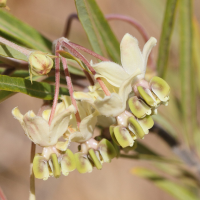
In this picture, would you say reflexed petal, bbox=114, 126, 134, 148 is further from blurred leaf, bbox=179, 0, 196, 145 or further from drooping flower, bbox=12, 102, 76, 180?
blurred leaf, bbox=179, 0, 196, 145

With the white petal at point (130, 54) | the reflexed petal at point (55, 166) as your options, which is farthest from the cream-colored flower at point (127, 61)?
the reflexed petal at point (55, 166)

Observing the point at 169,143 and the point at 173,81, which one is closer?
the point at 169,143

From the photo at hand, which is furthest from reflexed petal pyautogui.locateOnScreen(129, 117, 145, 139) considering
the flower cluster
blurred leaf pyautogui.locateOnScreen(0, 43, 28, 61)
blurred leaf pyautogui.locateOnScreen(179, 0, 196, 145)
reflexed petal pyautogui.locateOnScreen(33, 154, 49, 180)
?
blurred leaf pyautogui.locateOnScreen(179, 0, 196, 145)

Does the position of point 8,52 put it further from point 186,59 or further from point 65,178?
point 65,178

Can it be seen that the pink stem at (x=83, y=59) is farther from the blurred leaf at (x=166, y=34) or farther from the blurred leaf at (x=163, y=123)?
the blurred leaf at (x=163, y=123)

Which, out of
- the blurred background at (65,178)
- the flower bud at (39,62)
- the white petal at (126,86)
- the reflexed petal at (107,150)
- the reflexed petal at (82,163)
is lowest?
the blurred background at (65,178)

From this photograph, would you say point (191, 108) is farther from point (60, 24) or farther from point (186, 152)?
point (60, 24)

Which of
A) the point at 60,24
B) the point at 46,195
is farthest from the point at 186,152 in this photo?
the point at 60,24
